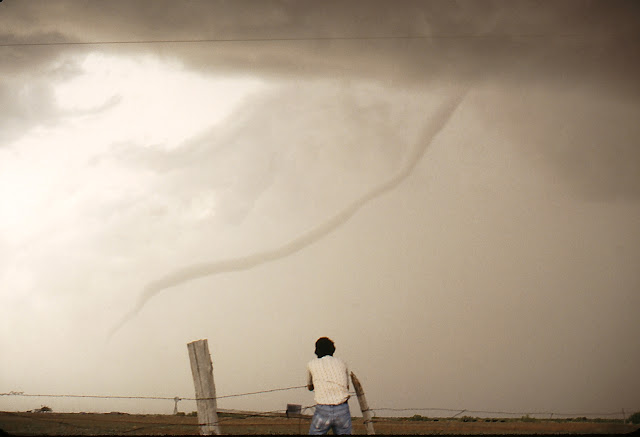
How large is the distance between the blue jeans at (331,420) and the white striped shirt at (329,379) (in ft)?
0.27

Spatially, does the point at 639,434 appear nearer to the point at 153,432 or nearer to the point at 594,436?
the point at 594,436

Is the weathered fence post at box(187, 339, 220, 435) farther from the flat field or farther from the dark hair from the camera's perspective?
the flat field

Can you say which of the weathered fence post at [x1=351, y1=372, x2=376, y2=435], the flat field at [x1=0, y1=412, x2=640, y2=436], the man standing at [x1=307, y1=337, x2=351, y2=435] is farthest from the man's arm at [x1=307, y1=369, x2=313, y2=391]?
the flat field at [x1=0, y1=412, x2=640, y2=436]

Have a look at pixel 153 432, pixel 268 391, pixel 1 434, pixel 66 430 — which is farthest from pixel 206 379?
pixel 153 432

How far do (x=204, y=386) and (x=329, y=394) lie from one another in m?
1.94

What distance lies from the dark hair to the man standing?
0.10 m

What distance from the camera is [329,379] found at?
23.1 ft

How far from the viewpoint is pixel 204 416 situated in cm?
721

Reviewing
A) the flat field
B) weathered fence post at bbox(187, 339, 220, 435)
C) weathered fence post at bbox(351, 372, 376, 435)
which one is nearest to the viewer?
weathered fence post at bbox(187, 339, 220, 435)

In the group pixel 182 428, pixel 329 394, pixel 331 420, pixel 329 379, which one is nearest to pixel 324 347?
pixel 329 379

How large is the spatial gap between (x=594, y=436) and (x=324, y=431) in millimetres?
3473

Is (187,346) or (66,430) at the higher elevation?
(187,346)

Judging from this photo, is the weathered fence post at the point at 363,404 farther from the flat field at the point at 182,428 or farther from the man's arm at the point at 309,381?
the flat field at the point at 182,428

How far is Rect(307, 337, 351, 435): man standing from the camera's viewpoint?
6902 mm
